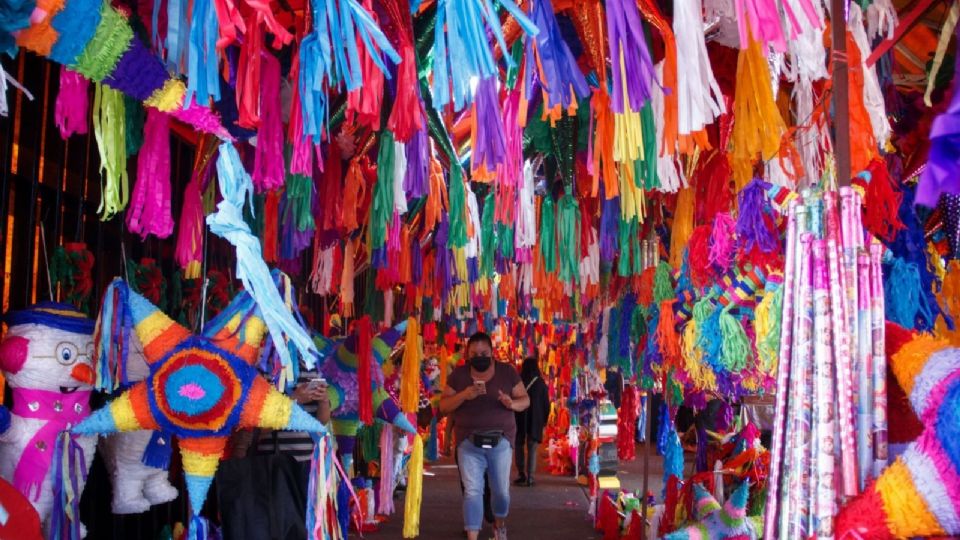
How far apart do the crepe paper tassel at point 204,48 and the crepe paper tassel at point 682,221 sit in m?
2.15

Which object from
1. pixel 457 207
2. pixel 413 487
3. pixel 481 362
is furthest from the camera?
pixel 481 362

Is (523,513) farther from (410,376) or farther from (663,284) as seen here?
(663,284)

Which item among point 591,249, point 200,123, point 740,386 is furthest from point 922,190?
point 591,249

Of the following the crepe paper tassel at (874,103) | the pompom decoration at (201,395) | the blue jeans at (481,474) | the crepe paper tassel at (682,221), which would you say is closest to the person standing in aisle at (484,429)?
the blue jeans at (481,474)

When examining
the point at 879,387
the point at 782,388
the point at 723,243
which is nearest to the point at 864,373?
the point at 879,387

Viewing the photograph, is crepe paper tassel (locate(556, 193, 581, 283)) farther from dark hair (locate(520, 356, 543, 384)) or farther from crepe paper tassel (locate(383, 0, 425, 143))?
dark hair (locate(520, 356, 543, 384))

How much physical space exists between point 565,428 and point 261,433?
7.69m

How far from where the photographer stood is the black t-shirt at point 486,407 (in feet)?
14.7

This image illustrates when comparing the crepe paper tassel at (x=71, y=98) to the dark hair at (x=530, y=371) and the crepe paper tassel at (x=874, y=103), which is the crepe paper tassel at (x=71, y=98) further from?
the dark hair at (x=530, y=371)

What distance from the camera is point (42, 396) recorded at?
7.27 feet

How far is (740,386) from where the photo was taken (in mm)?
3182

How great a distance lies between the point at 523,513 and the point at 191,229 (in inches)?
164

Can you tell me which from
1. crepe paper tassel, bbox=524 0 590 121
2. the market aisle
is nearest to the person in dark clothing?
the market aisle

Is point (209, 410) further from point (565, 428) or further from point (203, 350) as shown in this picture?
point (565, 428)
